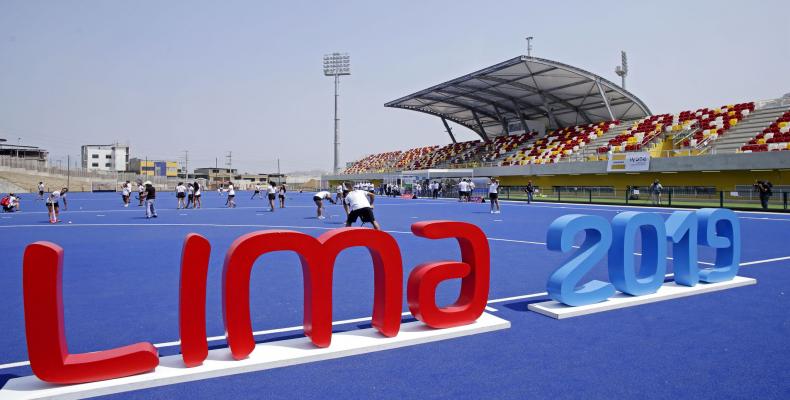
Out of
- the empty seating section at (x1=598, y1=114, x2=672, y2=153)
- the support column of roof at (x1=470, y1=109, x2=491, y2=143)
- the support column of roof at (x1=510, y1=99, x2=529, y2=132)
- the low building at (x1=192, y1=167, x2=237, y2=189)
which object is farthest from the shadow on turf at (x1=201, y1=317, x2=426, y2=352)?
the low building at (x1=192, y1=167, x2=237, y2=189)

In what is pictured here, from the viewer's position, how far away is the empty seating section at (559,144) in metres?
42.1

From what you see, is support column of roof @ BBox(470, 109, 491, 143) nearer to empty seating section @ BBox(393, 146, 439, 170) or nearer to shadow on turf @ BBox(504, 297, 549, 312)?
empty seating section @ BBox(393, 146, 439, 170)

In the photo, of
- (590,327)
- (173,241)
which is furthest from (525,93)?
(590,327)

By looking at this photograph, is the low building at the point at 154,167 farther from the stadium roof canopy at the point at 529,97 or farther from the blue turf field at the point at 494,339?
the blue turf field at the point at 494,339

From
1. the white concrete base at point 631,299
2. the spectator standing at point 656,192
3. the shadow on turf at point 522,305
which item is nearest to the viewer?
the white concrete base at point 631,299

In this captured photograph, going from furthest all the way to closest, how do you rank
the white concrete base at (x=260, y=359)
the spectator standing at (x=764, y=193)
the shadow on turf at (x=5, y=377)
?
the spectator standing at (x=764, y=193) → the shadow on turf at (x=5, y=377) → the white concrete base at (x=260, y=359)

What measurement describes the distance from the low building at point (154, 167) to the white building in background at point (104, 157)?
2.45 m

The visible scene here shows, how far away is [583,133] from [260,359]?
148ft

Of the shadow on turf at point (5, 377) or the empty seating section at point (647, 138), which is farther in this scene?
the empty seating section at point (647, 138)

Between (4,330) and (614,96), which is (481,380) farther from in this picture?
(614,96)

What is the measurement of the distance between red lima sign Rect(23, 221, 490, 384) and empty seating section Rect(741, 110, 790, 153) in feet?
93.1

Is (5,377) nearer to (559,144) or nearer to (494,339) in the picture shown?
(494,339)

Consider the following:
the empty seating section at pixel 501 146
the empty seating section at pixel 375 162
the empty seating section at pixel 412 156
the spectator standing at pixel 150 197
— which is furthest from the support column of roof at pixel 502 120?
the spectator standing at pixel 150 197

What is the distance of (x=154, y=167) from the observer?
104 meters
